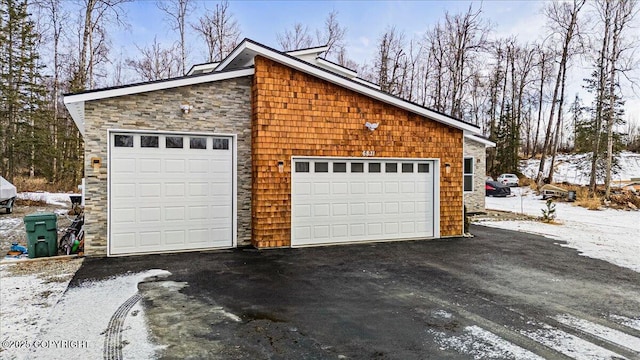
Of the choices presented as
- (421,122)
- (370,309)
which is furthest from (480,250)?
(370,309)

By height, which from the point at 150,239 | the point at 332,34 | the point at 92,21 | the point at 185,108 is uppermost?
the point at 332,34

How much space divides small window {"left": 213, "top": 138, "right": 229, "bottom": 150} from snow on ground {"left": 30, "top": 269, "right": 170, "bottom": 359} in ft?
11.4

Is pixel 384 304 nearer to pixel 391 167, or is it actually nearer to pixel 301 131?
pixel 301 131

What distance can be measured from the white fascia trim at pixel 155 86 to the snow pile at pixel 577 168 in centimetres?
2895

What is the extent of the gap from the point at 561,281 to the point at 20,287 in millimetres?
8448

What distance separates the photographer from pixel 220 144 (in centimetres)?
868

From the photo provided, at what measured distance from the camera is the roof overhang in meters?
7.41

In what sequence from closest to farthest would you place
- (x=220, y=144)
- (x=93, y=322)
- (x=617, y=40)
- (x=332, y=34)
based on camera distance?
(x=93, y=322), (x=220, y=144), (x=617, y=40), (x=332, y=34)

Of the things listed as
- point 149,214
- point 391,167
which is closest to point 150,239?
point 149,214

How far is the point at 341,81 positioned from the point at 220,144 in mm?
3145

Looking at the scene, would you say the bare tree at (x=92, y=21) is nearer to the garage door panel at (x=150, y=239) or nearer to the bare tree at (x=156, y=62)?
the bare tree at (x=156, y=62)

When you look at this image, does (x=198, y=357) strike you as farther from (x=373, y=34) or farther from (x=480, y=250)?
(x=373, y=34)

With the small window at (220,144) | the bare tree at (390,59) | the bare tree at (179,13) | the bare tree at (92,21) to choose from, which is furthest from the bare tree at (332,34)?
the small window at (220,144)

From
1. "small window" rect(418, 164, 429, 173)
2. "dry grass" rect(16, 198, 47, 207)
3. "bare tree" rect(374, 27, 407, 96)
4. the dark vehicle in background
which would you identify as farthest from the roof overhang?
"bare tree" rect(374, 27, 407, 96)
